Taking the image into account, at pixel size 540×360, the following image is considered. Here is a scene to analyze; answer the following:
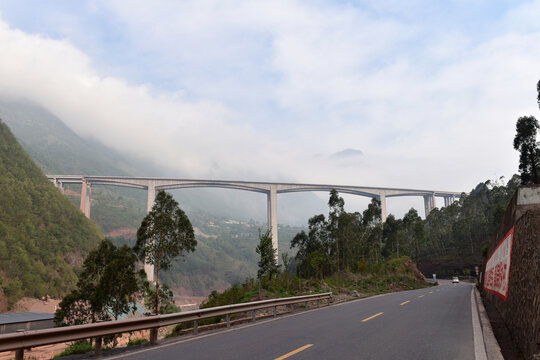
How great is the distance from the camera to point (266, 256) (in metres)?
24.0

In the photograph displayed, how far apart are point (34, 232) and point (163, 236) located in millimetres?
61585

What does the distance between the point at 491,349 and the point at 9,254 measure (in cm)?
7823

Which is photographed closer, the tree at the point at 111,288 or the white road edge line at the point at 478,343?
the white road edge line at the point at 478,343

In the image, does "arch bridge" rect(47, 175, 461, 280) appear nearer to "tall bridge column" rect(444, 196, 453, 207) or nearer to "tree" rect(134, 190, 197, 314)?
"tall bridge column" rect(444, 196, 453, 207)

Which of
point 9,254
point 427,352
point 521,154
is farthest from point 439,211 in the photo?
point 427,352

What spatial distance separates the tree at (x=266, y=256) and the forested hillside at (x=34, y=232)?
52624 mm

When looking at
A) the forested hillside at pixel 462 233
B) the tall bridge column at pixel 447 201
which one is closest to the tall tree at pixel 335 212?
the forested hillside at pixel 462 233

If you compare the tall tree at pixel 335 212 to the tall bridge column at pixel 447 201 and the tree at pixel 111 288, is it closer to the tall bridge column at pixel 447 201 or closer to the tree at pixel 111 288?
the tree at pixel 111 288

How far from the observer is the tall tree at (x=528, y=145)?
4684cm

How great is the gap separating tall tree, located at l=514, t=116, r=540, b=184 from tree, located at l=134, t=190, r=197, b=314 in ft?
145

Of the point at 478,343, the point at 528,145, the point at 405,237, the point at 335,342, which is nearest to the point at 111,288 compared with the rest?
the point at 335,342

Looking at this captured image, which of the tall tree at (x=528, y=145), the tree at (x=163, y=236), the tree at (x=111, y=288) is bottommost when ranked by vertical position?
the tree at (x=111, y=288)

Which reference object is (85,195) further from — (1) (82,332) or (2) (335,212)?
(1) (82,332)

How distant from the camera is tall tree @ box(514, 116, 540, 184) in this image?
46.8 m
